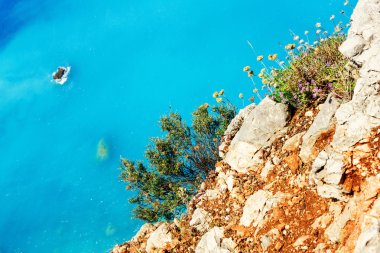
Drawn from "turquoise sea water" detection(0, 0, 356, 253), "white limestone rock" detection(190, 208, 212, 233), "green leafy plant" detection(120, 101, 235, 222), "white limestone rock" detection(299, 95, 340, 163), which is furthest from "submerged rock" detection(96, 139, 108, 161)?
"white limestone rock" detection(299, 95, 340, 163)

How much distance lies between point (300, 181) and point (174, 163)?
543 cm

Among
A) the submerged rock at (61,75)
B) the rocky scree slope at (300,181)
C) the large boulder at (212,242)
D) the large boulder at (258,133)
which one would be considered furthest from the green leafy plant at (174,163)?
the submerged rock at (61,75)

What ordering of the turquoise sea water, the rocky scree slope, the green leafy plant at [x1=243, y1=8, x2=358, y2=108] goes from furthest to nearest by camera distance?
the turquoise sea water
the green leafy plant at [x1=243, y1=8, x2=358, y2=108]
the rocky scree slope

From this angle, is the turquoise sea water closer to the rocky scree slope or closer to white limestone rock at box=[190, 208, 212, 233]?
white limestone rock at box=[190, 208, 212, 233]

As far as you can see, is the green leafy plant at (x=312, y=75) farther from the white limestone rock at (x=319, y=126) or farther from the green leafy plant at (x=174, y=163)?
the green leafy plant at (x=174, y=163)

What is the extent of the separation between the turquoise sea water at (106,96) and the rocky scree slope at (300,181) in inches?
314

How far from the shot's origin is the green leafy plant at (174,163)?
34.6 feet

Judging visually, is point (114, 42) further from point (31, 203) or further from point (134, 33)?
point (31, 203)

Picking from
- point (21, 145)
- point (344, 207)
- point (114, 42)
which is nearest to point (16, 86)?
point (21, 145)

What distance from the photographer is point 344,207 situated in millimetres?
4746

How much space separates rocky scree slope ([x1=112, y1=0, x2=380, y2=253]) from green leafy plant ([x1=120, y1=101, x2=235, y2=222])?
2291 mm

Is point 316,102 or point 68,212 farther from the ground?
point 68,212

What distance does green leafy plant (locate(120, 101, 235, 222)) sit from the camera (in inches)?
415

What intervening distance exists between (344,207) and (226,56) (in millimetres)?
12674
